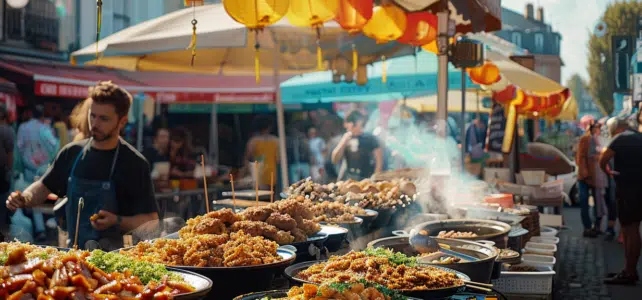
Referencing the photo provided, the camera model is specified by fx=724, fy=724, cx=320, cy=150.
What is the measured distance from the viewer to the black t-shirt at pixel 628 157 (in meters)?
9.62

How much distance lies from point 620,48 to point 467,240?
24.1 metres

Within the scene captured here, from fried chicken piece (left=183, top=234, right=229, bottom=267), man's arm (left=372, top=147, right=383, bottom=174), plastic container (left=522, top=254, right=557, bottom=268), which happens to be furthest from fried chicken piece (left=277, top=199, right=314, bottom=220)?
man's arm (left=372, top=147, right=383, bottom=174)

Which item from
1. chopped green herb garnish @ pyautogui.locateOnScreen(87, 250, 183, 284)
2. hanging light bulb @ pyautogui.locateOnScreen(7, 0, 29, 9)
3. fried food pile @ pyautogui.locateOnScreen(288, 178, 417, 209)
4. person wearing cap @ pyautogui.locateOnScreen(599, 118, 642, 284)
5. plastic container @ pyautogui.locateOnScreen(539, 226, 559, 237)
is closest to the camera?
chopped green herb garnish @ pyautogui.locateOnScreen(87, 250, 183, 284)

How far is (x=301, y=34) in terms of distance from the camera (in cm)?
896

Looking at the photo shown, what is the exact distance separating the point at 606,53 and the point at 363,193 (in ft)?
188

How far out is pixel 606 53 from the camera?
58.2m

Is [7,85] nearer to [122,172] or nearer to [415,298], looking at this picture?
[122,172]

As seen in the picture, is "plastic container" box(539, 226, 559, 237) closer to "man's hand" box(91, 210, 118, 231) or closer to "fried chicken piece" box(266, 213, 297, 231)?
"fried chicken piece" box(266, 213, 297, 231)

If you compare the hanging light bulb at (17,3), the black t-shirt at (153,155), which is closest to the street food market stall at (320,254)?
the black t-shirt at (153,155)

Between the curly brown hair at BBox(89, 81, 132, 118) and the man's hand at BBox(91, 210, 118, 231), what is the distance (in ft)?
2.42

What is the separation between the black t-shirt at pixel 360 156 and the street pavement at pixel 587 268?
10.5 feet

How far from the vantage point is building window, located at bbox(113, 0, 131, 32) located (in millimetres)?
25281

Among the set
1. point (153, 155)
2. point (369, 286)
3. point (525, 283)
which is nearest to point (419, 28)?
point (525, 283)

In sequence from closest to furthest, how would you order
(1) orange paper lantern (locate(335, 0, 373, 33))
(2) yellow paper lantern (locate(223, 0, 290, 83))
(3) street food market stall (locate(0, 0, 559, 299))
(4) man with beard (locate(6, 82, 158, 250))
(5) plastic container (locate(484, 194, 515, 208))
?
(3) street food market stall (locate(0, 0, 559, 299)), (4) man with beard (locate(6, 82, 158, 250)), (2) yellow paper lantern (locate(223, 0, 290, 83)), (1) orange paper lantern (locate(335, 0, 373, 33)), (5) plastic container (locate(484, 194, 515, 208))
